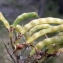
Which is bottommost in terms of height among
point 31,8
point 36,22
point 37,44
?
point 37,44

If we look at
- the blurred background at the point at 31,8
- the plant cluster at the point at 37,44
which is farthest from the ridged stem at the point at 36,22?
the blurred background at the point at 31,8

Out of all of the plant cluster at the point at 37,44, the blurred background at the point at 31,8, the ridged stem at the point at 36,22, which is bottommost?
the plant cluster at the point at 37,44

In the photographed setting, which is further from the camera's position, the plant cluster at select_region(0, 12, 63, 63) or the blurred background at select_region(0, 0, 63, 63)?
the blurred background at select_region(0, 0, 63, 63)

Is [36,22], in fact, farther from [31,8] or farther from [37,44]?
[31,8]

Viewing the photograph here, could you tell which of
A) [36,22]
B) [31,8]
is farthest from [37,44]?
[31,8]

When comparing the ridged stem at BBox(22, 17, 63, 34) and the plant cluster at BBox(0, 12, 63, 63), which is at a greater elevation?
the ridged stem at BBox(22, 17, 63, 34)

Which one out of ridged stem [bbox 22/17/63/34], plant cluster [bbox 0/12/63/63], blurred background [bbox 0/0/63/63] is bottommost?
plant cluster [bbox 0/12/63/63]

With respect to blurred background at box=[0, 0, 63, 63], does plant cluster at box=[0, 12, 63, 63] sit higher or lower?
lower

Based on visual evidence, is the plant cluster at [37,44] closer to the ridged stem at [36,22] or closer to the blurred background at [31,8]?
the ridged stem at [36,22]

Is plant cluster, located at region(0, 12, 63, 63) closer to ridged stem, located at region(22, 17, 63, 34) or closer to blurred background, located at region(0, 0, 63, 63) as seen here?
ridged stem, located at region(22, 17, 63, 34)

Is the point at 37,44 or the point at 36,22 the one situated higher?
the point at 36,22

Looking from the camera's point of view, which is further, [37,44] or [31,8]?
[31,8]

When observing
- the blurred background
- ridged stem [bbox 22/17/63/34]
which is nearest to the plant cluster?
ridged stem [bbox 22/17/63/34]
